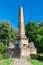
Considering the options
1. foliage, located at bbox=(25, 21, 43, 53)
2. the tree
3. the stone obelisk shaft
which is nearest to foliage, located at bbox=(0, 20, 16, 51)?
the tree

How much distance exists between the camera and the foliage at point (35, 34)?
240ft

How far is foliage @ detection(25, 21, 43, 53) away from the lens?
240 ft

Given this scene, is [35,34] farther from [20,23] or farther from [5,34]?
[20,23]

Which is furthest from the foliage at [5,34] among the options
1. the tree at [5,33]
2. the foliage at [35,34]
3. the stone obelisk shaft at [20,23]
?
the stone obelisk shaft at [20,23]

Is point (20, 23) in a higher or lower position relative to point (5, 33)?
higher

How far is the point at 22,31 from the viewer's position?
213 feet

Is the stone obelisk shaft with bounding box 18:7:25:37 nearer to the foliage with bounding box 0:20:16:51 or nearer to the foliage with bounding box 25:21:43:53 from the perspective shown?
the foliage with bounding box 25:21:43:53

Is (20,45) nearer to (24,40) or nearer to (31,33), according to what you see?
(24,40)

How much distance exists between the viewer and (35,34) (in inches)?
3258

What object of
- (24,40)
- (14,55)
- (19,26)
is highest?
(19,26)

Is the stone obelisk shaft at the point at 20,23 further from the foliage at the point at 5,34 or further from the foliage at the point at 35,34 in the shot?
the foliage at the point at 5,34

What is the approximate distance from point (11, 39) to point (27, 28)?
8611mm

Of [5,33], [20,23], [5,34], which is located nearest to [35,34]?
[5,33]

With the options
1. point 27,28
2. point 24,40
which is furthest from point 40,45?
point 27,28
